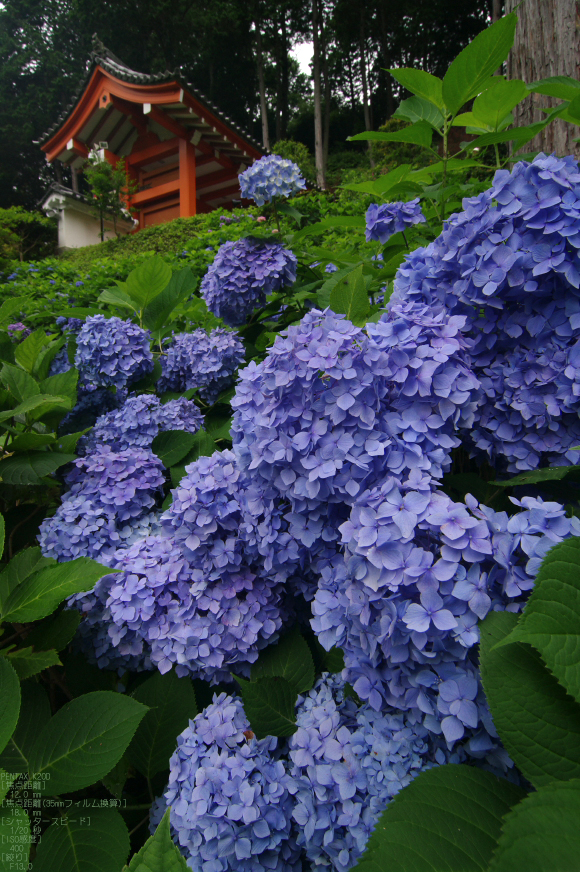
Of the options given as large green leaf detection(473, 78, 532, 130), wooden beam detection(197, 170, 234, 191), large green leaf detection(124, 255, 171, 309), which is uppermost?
wooden beam detection(197, 170, 234, 191)

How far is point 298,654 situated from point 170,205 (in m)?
15.9

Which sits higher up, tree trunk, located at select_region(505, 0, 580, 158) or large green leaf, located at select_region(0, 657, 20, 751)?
tree trunk, located at select_region(505, 0, 580, 158)

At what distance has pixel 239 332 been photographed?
2.06 meters

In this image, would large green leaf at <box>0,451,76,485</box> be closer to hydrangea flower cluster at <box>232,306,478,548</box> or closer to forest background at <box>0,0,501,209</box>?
hydrangea flower cluster at <box>232,306,478,548</box>

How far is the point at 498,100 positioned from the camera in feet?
4.05

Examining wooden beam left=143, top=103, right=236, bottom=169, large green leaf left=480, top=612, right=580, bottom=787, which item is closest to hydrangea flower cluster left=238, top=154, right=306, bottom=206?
large green leaf left=480, top=612, right=580, bottom=787

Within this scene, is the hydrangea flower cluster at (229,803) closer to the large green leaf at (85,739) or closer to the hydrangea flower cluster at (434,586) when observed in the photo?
the large green leaf at (85,739)

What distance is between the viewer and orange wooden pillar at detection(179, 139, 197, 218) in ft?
45.4

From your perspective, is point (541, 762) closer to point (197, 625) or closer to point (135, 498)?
point (197, 625)

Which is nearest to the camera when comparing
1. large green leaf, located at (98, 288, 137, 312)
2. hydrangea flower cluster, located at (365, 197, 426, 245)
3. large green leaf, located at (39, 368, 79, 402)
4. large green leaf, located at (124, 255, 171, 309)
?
large green leaf, located at (39, 368, 79, 402)

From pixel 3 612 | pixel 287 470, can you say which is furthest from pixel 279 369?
pixel 3 612

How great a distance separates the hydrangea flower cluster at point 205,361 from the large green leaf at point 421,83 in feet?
3.03

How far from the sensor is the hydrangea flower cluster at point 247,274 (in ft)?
6.13

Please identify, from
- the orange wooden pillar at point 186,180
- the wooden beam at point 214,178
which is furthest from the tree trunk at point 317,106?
the orange wooden pillar at point 186,180
